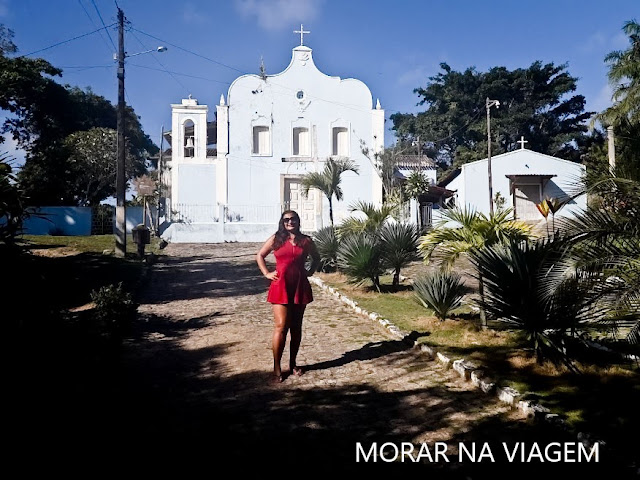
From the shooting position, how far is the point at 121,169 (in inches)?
626

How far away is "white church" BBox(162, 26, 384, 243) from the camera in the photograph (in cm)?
2597

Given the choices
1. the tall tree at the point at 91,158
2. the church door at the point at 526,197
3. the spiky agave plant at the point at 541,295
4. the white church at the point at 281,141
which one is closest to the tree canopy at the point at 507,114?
the church door at the point at 526,197

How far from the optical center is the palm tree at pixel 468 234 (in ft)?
22.6

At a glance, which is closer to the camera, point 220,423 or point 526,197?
point 220,423

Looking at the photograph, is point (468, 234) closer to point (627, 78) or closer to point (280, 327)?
point (280, 327)

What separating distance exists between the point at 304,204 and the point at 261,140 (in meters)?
4.00

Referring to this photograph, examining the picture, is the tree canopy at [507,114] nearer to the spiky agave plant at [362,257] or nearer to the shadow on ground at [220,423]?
the spiky agave plant at [362,257]

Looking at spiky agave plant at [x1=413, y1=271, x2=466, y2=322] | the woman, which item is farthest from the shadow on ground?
spiky agave plant at [x1=413, y1=271, x2=466, y2=322]

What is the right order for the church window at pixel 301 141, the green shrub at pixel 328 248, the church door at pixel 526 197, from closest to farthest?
the green shrub at pixel 328 248, the church window at pixel 301 141, the church door at pixel 526 197

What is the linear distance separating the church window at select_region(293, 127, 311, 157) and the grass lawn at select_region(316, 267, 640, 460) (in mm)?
19362

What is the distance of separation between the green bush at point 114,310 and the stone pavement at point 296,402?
29 cm

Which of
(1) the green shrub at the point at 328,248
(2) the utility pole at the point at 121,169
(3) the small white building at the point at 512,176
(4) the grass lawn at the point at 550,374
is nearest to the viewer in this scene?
(4) the grass lawn at the point at 550,374

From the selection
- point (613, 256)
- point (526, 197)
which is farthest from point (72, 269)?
point (526, 197)

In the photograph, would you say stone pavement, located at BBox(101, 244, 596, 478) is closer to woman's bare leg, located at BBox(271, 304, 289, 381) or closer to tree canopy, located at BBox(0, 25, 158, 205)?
woman's bare leg, located at BBox(271, 304, 289, 381)
